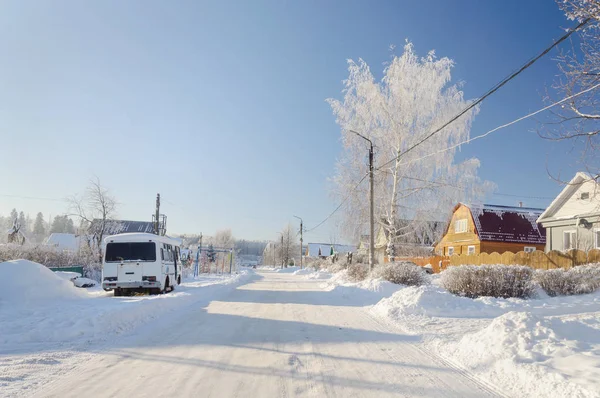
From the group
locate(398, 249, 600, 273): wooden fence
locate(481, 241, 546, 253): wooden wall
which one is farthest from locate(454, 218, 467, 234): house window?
locate(398, 249, 600, 273): wooden fence

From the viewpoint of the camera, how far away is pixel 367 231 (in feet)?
92.7

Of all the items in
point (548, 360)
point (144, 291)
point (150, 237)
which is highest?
point (150, 237)

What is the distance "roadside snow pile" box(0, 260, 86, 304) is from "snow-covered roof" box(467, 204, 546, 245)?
111ft

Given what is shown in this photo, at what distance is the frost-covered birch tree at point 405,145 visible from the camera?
25188 millimetres

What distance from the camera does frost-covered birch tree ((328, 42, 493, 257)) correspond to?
82.6ft

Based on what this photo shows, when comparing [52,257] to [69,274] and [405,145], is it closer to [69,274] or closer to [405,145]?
[69,274]

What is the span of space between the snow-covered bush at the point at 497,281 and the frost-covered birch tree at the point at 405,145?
9.96 metres

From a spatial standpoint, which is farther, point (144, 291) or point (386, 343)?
point (144, 291)

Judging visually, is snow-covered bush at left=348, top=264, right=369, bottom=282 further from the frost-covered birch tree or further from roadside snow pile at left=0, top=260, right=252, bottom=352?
roadside snow pile at left=0, top=260, right=252, bottom=352

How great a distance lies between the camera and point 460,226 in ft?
139

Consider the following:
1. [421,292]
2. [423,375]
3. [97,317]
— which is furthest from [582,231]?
[97,317]

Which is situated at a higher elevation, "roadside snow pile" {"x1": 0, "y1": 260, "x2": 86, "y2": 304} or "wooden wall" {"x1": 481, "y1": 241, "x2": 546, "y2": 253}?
"wooden wall" {"x1": 481, "y1": 241, "x2": 546, "y2": 253}

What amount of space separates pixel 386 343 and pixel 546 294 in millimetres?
11348

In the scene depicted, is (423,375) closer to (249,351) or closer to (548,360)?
(548,360)
